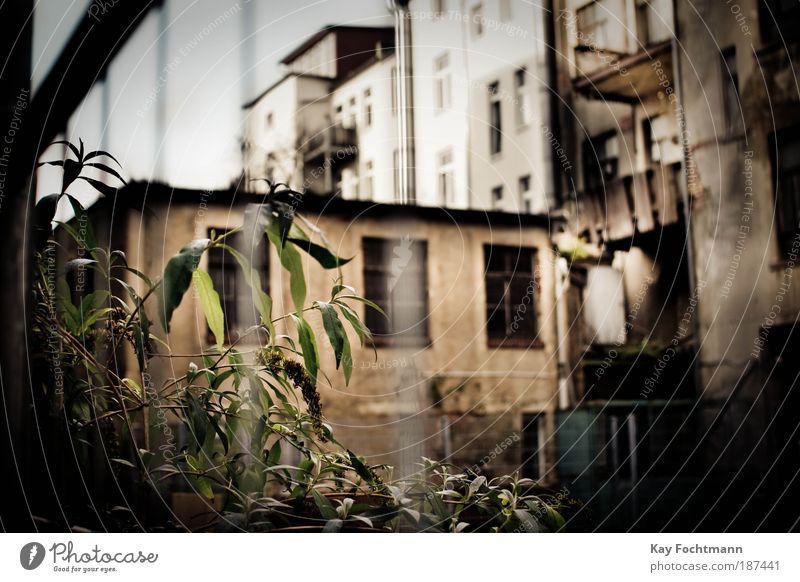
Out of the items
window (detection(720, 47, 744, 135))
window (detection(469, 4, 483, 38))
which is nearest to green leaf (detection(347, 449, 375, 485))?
window (detection(469, 4, 483, 38))

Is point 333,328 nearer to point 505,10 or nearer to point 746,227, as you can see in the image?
point 505,10

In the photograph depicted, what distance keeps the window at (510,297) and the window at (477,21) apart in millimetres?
289

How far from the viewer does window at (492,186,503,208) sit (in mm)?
1071

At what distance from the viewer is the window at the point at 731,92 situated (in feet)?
3.71

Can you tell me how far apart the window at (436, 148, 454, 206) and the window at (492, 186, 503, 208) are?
6cm

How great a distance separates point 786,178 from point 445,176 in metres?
0.49

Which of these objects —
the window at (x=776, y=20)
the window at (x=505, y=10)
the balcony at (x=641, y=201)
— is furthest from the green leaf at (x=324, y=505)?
the window at (x=776, y=20)

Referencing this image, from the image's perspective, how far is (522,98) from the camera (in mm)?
1084

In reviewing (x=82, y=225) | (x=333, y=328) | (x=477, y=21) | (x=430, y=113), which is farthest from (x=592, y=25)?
(x=82, y=225)

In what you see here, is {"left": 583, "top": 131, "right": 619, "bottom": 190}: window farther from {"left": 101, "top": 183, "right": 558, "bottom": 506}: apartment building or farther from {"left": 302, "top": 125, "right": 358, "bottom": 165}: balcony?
{"left": 302, "top": 125, "right": 358, "bottom": 165}: balcony

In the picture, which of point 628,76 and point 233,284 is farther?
point 628,76

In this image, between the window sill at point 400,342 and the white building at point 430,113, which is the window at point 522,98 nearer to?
the white building at point 430,113

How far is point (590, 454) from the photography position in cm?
108
